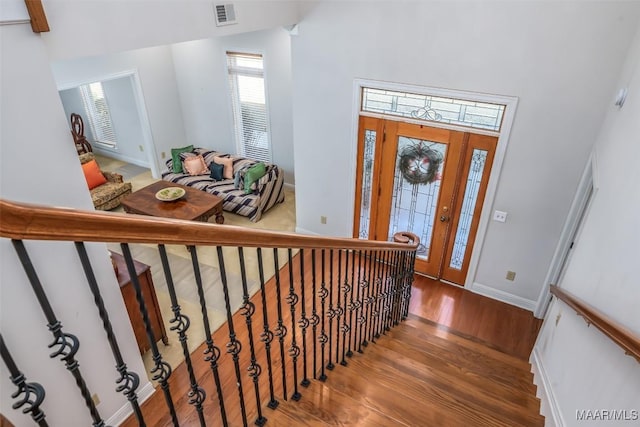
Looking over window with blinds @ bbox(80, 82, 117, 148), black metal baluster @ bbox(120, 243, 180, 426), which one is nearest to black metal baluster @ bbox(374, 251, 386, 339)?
black metal baluster @ bbox(120, 243, 180, 426)

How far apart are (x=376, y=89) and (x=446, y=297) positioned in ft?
8.51

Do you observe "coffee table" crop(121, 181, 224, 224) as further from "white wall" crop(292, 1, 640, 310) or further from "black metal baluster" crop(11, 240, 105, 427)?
"black metal baluster" crop(11, 240, 105, 427)

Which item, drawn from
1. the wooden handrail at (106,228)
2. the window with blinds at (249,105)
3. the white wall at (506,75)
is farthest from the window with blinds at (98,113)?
the wooden handrail at (106,228)

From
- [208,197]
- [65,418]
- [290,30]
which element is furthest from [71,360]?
[208,197]

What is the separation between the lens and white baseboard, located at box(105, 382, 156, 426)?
3.06 metres

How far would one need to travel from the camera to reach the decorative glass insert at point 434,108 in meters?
4.14

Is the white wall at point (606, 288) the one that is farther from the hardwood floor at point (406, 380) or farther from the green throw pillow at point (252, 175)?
the green throw pillow at point (252, 175)

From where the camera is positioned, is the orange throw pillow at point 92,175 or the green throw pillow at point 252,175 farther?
the orange throw pillow at point 92,175

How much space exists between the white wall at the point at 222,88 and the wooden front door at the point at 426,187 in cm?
222

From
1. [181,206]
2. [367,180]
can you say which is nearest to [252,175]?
[181,206]

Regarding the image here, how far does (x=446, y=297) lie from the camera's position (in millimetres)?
4965

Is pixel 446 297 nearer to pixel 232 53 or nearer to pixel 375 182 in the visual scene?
pixel 375 182

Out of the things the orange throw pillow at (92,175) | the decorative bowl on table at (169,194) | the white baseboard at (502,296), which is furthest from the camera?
the orange throw pillow at (92,175)

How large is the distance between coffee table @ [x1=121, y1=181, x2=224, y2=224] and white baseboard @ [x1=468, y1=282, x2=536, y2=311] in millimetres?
3539
